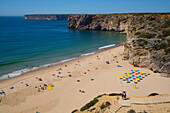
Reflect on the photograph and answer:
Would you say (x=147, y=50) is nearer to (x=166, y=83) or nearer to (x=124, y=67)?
(x=124, y=67)

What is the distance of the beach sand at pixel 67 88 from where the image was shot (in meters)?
15.9

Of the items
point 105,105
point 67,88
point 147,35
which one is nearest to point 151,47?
point 147,35

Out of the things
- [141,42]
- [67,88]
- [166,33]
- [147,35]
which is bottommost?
[67,88]

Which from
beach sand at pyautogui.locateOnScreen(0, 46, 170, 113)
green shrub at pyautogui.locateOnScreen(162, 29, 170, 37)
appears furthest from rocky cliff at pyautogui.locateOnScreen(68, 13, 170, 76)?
beach sand at pyautogui.locateOnScreen(0, 46, 170, 113)

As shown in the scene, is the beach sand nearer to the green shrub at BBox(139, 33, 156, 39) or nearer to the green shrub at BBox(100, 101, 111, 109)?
the green shrub at BBox(100, 101, 111, 109)

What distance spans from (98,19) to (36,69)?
246 feet

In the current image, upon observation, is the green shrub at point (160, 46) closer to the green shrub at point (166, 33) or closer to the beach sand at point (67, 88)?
the green shrub at point (166, 33)

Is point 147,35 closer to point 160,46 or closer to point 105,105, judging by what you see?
point 160,46

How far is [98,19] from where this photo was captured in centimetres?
9419

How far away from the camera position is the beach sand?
15.9 meters

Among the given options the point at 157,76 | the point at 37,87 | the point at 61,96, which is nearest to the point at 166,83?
the point at 157,76

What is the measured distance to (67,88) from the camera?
19656mm

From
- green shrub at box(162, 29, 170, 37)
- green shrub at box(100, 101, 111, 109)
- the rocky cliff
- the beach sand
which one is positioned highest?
green shrub at box(162, 29, 170, 37)

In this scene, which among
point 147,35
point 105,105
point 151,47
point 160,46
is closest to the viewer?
point 105,105
